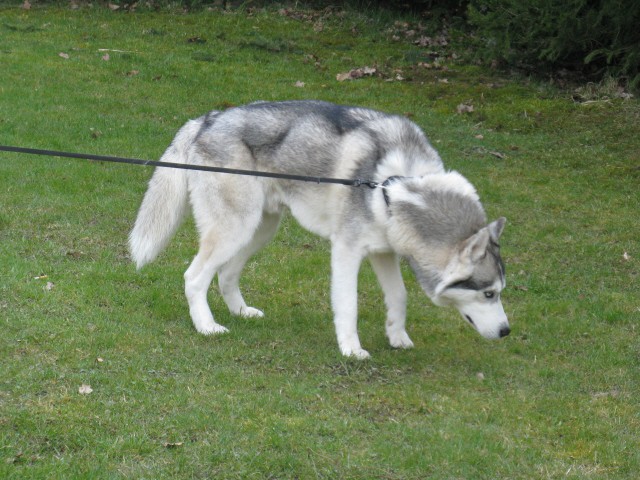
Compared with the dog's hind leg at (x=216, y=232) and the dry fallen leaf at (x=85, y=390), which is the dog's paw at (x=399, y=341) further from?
the dry fallen leaf at (x=85, y=390)

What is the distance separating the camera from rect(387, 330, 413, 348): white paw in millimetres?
6578

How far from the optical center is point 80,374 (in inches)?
215

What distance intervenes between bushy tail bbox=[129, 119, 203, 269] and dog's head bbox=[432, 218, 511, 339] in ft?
6.66

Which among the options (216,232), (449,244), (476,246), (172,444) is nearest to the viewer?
(172,444)

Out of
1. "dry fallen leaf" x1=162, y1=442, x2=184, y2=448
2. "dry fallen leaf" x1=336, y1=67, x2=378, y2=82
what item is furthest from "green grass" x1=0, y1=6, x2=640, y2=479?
"dry fallen leaf" x1=336, y1=67, x2=378, y2=82

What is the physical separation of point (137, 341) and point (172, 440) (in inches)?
61.0

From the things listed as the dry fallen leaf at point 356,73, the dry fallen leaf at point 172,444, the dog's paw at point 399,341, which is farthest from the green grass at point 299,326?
the dry fallen leaf at point 356,73

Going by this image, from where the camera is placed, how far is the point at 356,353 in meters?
6.18

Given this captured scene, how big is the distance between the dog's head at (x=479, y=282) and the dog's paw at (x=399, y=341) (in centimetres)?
66

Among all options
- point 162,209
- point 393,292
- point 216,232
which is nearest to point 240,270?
point 216,232

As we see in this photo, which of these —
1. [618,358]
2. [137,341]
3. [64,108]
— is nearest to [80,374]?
[137,341]

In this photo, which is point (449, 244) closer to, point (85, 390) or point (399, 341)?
point (399, 341)

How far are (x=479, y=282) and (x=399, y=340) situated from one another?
3.41 ft

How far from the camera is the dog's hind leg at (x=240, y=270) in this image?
6957 mm
